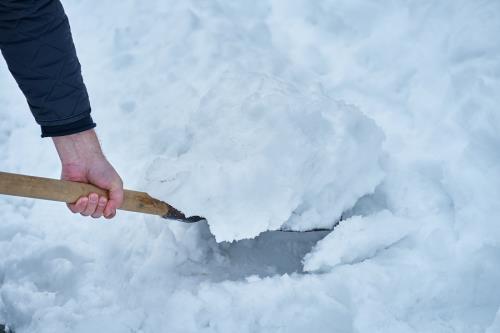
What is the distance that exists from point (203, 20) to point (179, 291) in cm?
177

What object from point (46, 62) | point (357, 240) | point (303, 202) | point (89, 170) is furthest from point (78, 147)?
point (357, 240)

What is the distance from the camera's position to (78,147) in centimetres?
163

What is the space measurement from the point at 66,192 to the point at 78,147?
0.19 meters

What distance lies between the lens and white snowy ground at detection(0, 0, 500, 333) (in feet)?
5.45

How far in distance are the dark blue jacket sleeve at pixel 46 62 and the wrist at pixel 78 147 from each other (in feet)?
0.23

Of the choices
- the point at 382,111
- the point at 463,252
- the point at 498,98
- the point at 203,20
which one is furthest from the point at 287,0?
the point at 463,252

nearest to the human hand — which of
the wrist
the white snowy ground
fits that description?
the wrist

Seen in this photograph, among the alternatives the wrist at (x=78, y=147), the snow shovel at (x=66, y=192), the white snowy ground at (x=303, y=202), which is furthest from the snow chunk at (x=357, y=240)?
the wrist at (x=78, y=147)

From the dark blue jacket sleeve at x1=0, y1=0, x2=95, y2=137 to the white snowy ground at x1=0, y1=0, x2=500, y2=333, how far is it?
390 mm

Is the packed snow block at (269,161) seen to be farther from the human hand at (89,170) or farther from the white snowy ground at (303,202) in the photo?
the human hand at (89,170)

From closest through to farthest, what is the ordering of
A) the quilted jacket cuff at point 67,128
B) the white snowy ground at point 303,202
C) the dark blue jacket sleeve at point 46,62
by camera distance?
1. the dark blue jacket sleeve at point 46,62
2. the quilted jacket cuff at point 67,128
3. the white snowy ground at point 303,202

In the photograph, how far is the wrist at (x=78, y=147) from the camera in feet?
5.31

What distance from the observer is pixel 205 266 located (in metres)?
1.89

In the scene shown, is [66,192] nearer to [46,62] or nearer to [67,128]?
[67,128]
